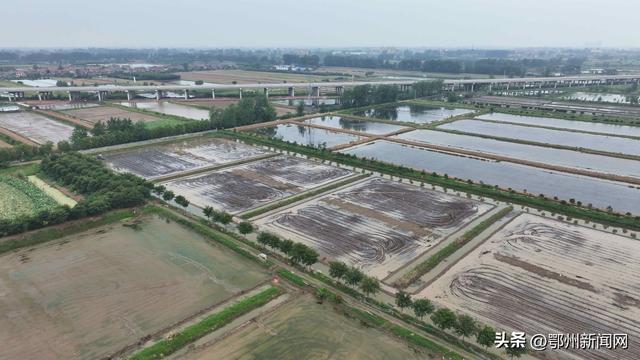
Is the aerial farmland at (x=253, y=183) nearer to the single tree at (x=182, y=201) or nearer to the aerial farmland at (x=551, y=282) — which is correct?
the single tree at (x=182, y=201)

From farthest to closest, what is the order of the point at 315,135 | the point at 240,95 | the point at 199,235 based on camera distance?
the point at 240,95, the point at 315,135, the point at 199,235

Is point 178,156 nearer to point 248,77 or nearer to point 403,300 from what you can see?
point 403,300

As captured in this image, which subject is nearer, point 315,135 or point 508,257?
point 508,257

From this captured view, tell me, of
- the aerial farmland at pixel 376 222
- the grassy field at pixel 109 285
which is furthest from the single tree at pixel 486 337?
the grassy field at pixel 109 285

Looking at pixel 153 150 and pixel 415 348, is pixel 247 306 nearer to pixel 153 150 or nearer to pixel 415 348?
pixel 415 348

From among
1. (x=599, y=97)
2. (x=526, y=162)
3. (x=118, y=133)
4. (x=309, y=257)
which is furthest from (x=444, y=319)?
(x=599, y=97)

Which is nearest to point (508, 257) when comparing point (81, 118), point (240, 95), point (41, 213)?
point (41, 213)

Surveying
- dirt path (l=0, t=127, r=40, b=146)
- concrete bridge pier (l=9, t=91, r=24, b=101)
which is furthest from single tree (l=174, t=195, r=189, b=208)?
concrete bridge pier (l=9, t=91, r=24, b=101)
